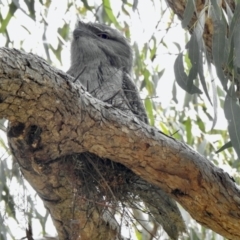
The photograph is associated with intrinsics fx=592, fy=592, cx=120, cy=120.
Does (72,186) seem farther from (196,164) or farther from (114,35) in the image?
(114,35)

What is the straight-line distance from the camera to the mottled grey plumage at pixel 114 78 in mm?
2406

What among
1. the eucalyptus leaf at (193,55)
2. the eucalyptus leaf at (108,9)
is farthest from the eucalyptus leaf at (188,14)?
the eucalyptus leaf at (108,9)

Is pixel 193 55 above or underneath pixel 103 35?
underneath

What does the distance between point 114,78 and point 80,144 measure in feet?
2.91

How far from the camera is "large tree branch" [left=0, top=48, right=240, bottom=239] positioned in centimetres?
179

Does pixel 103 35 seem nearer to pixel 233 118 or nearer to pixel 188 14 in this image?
pixel 188 14

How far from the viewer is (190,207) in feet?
7.37

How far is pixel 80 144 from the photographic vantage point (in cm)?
204

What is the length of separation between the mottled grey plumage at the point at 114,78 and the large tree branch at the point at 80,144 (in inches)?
6.4

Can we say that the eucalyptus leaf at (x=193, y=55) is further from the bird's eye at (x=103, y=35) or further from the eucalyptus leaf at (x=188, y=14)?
the bird's eye at (x=103, y=35)

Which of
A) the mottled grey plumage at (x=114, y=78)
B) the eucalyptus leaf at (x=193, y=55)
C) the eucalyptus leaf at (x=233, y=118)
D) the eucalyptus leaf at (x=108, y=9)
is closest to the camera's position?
the eucalyptus leaf at (x=233, y=118)

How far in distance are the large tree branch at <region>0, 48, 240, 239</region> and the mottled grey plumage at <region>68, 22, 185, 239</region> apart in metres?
0.16

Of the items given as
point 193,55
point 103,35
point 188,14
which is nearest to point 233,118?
point 193,55

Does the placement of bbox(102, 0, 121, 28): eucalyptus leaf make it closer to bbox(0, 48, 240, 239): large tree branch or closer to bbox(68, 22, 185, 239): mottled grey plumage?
bbox(68, 22, 185, 239): mottled grey plumage
